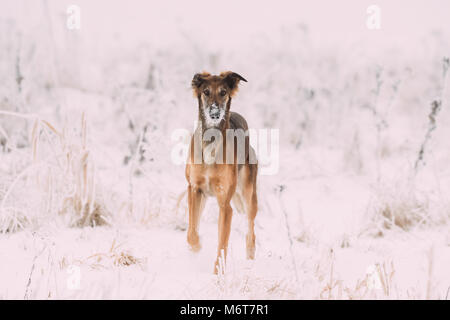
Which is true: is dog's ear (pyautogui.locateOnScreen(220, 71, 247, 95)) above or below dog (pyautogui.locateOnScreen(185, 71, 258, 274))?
above

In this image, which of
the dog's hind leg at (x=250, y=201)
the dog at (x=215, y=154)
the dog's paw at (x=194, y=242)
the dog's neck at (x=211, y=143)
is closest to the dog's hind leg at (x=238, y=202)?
the dog's hind leg at (x=250, y=201)

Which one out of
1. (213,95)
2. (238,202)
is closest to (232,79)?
(213,95)

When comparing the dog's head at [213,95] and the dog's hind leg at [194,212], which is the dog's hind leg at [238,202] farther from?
the dog's head at [213,95]

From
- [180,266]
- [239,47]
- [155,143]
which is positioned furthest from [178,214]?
[239,47]

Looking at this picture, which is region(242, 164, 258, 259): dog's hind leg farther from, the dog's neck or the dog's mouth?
the dog's mouth

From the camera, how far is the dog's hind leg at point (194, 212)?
2.71 m

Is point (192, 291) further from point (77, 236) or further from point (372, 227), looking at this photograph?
Answer: point (372, 227)

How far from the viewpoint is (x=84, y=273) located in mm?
2574

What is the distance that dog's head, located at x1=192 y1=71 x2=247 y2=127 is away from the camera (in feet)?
8.24

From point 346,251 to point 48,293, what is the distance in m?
2.35

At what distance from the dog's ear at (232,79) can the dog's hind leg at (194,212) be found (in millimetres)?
680

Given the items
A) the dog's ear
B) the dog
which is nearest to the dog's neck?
the dog

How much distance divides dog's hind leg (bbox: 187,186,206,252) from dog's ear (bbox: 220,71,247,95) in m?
0.68

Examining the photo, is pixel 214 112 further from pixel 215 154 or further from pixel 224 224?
pixel 224 224
